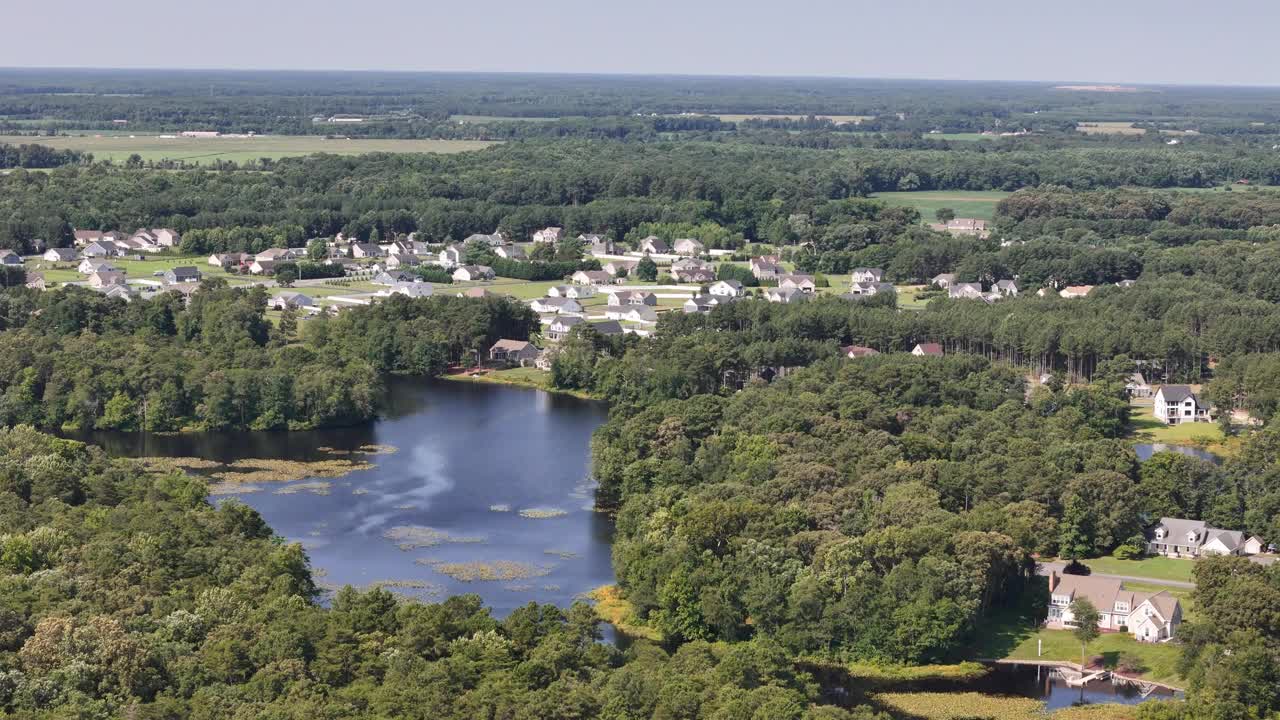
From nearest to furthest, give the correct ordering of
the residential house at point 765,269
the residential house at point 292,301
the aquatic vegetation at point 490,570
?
the aquatic vegetation at point 490,570 < the residential house at point 292,301 < the residential house at point 765,269

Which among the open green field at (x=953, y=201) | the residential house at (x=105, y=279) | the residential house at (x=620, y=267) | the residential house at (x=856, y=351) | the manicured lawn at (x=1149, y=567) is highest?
the residential house at (x=105, y=279)

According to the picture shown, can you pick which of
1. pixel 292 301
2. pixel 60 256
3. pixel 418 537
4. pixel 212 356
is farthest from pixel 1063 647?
pixel 60 256

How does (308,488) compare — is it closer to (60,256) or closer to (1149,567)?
(1149,567)

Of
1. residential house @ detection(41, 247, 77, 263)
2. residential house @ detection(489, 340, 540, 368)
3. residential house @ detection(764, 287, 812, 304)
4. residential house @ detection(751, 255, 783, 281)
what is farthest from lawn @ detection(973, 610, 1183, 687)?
residential house @ detection(41, 247, 77, 263)

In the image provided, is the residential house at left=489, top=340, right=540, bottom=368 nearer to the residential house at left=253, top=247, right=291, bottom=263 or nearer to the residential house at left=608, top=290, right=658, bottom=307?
the residential house at left=608, top=290, right=658, bottom=307

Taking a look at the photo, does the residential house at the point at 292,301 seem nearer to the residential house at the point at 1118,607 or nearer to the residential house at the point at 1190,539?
A: the residential house at the point at 1190,539

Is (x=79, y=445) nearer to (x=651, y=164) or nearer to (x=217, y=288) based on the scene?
(x=217, y=288)

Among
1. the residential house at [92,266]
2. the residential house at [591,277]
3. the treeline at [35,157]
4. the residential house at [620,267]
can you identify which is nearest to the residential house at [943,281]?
the residential house at [620,267]
